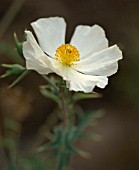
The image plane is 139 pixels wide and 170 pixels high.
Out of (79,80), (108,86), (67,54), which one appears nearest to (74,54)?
(67,54)

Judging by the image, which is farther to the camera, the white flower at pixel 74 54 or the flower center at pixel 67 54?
the flower center at pixel 67 54

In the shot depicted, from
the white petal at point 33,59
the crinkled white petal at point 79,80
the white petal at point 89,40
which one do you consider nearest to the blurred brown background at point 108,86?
the white petal at point 89,40

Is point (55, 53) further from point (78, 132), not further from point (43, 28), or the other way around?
point (78, 132)

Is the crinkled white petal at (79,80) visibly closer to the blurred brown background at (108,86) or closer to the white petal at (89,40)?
the white petal at (89,40)

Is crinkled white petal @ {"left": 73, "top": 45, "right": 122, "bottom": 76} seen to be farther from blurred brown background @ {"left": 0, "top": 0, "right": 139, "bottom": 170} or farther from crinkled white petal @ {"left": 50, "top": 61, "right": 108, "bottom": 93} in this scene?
blurred brown background @ {"left": 0, "top": 0, "right": 139, "bottom": 170}

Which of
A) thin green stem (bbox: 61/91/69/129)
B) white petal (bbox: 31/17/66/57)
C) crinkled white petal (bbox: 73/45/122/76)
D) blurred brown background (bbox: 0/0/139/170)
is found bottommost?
blurred brown background (bbox: 0/0/139/170)

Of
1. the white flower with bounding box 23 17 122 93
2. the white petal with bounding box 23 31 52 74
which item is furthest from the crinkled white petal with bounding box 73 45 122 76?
the white petal with bounding box 23 31 52 74

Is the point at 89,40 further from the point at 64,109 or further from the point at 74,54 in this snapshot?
the point at 64,109
